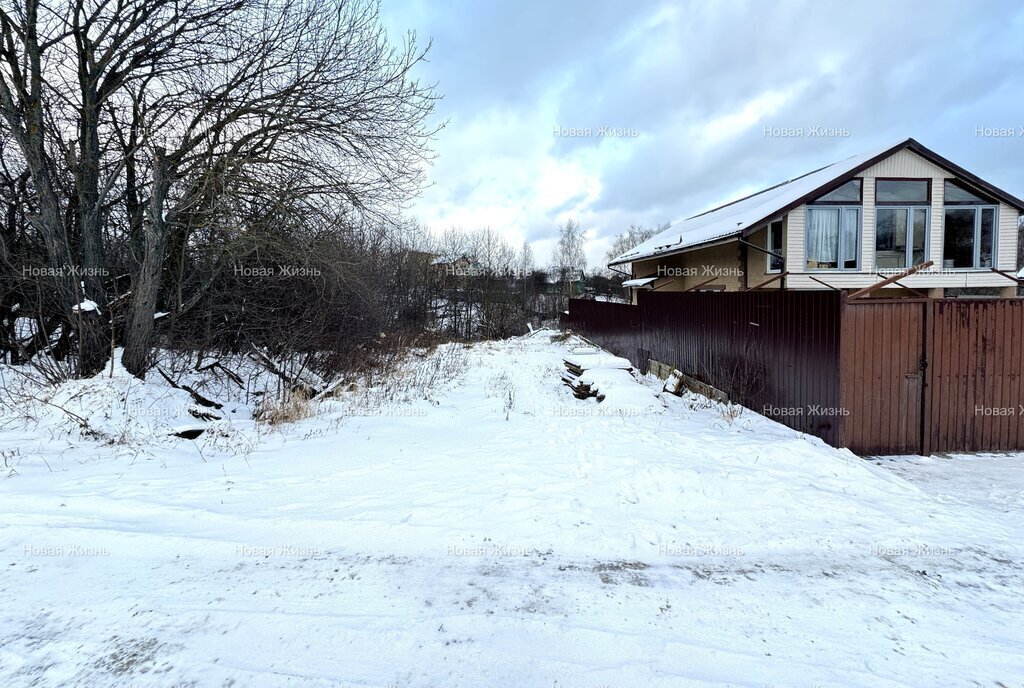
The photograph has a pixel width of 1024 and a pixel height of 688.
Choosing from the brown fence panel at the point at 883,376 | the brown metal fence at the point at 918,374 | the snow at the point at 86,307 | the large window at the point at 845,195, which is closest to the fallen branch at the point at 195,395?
the snow at the point at 86,307

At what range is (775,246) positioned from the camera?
1434 cm

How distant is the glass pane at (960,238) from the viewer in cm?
1449

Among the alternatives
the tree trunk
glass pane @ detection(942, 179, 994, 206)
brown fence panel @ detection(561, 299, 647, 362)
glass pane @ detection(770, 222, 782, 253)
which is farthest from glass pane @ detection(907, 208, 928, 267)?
the tree trunk

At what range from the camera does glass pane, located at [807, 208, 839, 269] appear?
14.0 meters

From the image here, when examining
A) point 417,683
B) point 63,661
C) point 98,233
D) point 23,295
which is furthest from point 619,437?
point 23,295

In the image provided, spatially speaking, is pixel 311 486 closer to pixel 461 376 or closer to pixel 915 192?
pixel 461 376

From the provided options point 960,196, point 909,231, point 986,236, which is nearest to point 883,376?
point 909,231

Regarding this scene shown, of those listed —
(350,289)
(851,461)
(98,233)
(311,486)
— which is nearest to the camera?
(311,486)

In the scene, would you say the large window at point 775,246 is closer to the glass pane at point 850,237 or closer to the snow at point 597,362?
the glass pane at point 850,237

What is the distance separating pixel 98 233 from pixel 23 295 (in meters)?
1.77

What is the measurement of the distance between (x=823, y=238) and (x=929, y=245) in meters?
3.22

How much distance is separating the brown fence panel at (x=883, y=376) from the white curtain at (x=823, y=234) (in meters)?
9.18

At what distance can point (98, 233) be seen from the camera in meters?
8.20

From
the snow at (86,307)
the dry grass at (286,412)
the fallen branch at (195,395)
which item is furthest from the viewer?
the fallen branch at (195,395)
